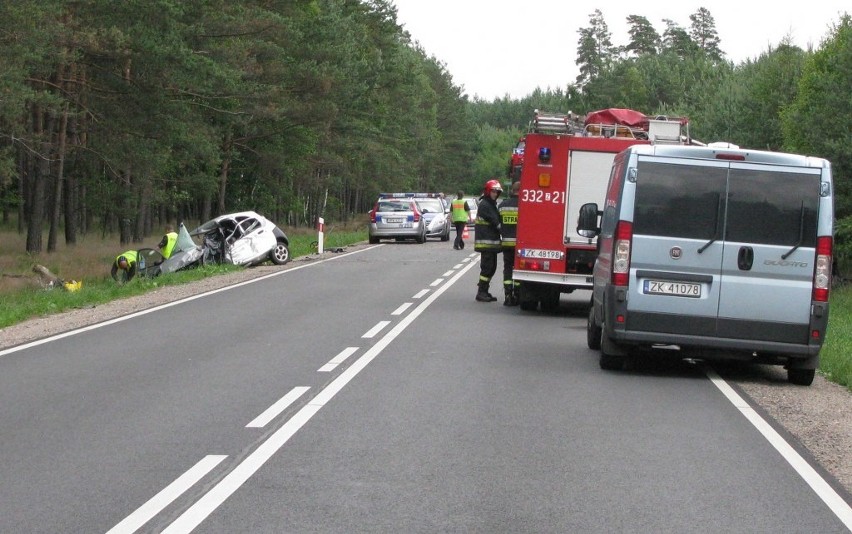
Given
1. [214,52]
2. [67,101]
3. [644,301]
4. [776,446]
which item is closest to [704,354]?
[644,301]

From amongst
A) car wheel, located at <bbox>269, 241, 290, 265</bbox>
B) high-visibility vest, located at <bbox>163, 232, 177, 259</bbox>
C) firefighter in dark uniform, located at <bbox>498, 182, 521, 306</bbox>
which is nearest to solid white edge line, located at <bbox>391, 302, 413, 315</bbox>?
firefighter in dark uniform, located at <bbox>498, 182, 521, 306</bbox>

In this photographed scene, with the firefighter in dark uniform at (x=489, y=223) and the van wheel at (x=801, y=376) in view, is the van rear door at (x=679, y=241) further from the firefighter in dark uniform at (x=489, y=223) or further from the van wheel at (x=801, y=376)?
the firefighter in dark uniform at (x=489, y=223)

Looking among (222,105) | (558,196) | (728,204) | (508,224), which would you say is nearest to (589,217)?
(728,204)

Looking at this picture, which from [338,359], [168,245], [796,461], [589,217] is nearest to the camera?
[796,461]

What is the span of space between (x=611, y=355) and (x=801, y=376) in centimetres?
180

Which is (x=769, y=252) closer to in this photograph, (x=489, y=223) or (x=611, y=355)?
(x=611, y=355)

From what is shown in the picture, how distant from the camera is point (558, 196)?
17.3m

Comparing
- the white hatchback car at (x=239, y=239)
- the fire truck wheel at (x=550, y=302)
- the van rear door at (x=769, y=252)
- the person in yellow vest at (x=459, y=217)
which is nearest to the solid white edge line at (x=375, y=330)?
the fire truck wheel at (x=550, y=302)

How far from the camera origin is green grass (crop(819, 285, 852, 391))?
40.3 ft

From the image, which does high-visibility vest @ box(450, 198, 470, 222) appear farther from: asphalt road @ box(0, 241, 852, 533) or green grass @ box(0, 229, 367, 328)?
asphalt road @ box(0, 241, 852, 533)

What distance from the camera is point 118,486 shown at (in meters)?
6.62

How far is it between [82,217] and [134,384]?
182 ft

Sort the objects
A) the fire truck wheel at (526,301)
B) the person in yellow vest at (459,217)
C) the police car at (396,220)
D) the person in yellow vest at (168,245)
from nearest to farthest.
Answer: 1. the fire truck wheel at (526,301)
2. the person in yellow vest at (168,245)
3. the person in yellow vest at (459,217)
4. the police car at (396,220)

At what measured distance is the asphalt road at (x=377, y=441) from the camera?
6.13m
